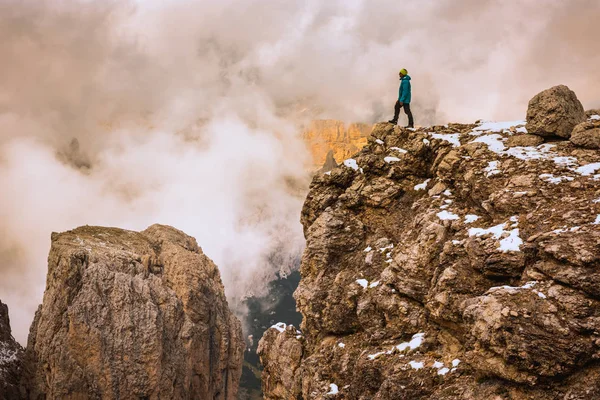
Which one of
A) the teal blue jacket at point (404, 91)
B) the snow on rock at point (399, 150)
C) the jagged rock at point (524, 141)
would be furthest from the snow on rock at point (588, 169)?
the teal blue jacket at point (404, 91)

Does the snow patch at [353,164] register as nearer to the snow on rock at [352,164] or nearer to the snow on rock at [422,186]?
the snow on rock at [352,164]

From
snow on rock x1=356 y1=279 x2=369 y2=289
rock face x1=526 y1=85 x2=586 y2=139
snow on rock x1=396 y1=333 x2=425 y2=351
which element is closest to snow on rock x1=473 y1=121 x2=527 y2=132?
rock face x1=526 y1=85 x2=586 y2=139

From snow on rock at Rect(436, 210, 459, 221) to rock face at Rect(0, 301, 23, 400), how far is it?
7774 centimetres

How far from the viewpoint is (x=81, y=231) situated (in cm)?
9169

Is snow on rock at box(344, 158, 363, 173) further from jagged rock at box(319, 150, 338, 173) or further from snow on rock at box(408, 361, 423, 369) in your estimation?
jagged rock at box(319, 150, 338, 173)

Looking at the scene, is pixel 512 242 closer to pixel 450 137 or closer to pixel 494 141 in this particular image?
pixel 494 141

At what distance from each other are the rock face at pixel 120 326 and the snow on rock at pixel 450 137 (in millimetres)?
70843

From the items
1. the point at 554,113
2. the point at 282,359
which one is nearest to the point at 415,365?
the point at 282,359

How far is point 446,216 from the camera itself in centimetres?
2189

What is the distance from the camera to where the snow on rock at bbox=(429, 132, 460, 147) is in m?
26.0

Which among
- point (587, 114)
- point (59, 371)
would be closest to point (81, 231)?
point (59, 371)

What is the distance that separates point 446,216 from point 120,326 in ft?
241

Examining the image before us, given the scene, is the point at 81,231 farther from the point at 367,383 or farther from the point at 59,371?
the point at 367,383

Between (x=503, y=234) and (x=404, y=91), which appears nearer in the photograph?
(x=503, y=234)
